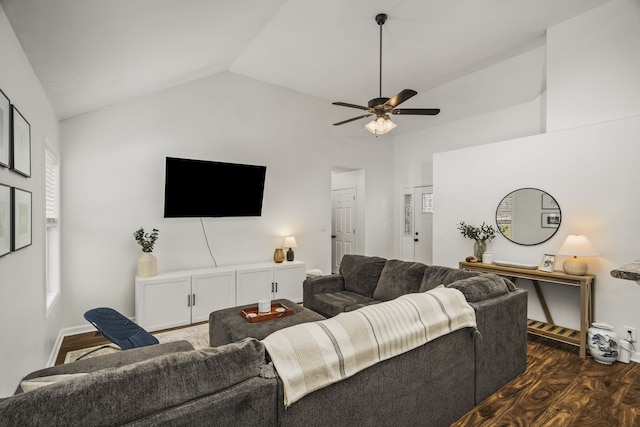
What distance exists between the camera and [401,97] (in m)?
2.79

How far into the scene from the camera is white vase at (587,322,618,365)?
2.92 meters

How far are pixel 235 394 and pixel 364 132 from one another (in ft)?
18.6

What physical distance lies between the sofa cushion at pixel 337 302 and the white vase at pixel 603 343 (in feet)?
6.76

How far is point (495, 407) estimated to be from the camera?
2.22 meters

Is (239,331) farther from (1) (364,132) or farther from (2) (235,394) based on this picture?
(1) (364,132)

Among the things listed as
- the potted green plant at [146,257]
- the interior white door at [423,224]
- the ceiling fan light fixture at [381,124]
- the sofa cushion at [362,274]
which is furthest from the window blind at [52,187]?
the interior white door at [423,224]

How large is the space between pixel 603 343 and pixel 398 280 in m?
1.93

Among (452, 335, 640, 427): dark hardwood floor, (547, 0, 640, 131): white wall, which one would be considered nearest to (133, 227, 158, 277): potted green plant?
(452, 335, 640, 427): dark hardwood floor

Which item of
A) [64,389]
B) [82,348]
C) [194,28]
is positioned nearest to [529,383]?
[64,389]

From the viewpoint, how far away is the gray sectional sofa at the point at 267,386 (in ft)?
3.08

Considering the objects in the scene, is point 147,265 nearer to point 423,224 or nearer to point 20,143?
point 20,143

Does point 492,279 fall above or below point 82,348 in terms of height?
above

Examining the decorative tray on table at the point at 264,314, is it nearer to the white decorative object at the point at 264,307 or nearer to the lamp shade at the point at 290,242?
the white decorative object at the point at 264,307

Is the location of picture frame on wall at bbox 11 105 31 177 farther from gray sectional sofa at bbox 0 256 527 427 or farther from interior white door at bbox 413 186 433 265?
interior white door at bbox 413 186 433 265
